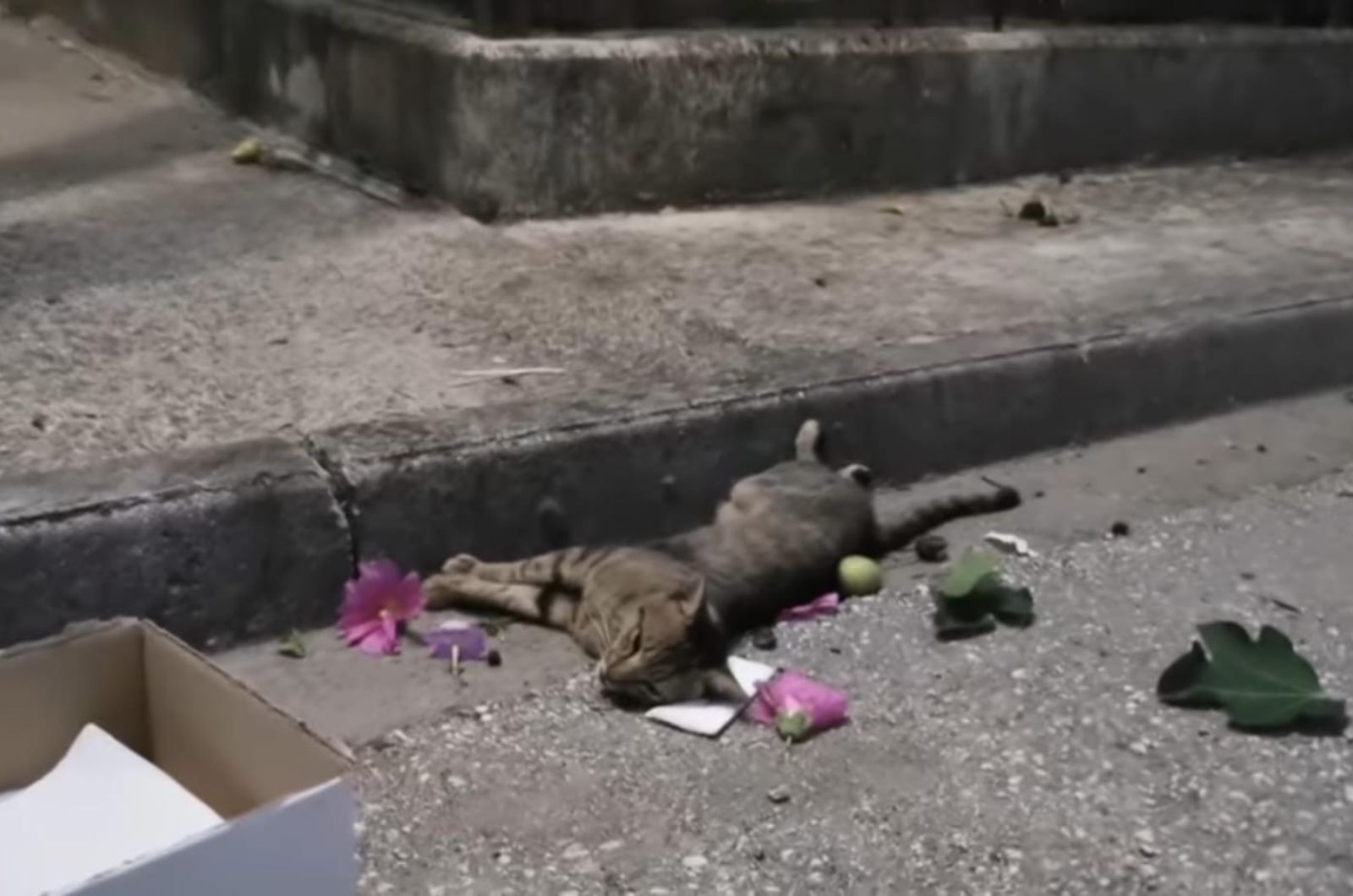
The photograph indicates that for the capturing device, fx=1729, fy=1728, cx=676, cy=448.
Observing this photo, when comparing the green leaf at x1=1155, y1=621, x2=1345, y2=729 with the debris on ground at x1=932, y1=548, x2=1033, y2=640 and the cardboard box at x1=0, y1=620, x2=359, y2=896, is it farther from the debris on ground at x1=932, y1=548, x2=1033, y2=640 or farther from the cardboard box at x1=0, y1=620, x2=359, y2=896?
the cardboard box at x1=0, y1=620, x2=359, y2=896

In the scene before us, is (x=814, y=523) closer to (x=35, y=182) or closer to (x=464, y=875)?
(x=464, y=875)

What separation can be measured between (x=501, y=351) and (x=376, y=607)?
27.0 inches

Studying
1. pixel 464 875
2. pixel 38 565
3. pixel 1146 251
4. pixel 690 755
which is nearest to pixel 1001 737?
pixel 690 755

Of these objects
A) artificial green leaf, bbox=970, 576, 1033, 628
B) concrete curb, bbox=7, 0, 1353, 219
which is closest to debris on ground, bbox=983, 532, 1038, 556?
artificial green leaf, bbox=970, 576, 1033, 628

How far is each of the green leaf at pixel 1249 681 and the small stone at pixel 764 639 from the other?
0.54 m

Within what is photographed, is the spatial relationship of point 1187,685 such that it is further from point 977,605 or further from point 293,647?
point 293,647

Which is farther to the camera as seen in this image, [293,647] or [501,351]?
[501,351]

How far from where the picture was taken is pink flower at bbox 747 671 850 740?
7.37ft

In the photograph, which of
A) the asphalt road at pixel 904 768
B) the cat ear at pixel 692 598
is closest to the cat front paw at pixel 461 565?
the asphalt road at pixel 904 768

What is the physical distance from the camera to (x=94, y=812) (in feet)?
5.46

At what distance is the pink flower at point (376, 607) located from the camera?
8.05 feet

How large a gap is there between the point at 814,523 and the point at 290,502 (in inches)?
31.6

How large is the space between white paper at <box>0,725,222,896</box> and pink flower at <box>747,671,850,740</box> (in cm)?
83

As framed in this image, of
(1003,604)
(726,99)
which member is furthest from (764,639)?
(726,99)
